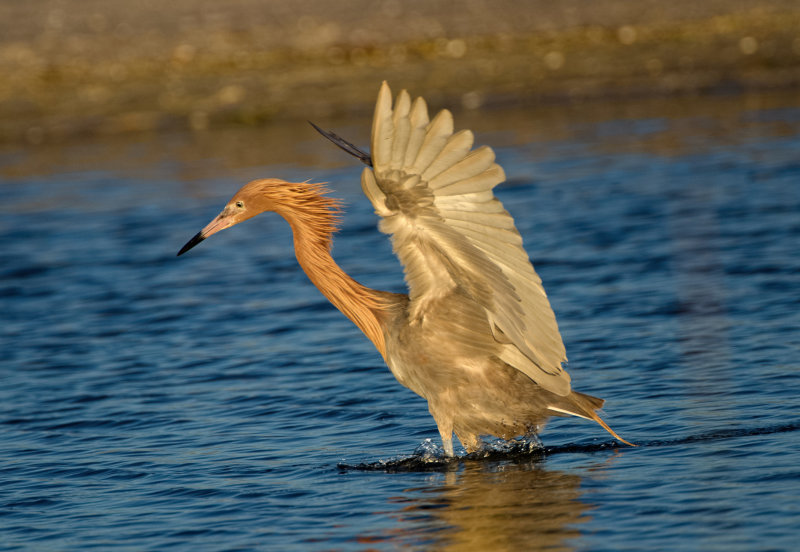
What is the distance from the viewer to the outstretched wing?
558 centimetres

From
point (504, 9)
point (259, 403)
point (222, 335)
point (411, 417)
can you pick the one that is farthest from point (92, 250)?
point (504, 9)

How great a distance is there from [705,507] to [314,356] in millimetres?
4197

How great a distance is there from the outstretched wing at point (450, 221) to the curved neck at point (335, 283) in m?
0.54

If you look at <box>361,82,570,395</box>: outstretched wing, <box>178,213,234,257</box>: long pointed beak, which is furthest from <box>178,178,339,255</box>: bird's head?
<box>361,82,570,395</box>: outstretched wing

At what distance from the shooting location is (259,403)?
325 inches

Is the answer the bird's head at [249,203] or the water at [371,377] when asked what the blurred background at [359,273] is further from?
the bird's head at [249,203]

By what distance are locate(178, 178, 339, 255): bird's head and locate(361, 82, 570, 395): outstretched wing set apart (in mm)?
909

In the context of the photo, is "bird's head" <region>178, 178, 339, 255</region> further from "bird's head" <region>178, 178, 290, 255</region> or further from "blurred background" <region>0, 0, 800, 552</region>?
"blurred background" <region>0, 0, 800, 552</region>

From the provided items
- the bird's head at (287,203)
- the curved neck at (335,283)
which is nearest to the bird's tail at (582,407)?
the curved neck at (335,283)

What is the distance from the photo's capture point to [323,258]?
271 inches

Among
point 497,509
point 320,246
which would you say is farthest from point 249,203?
point 497,509

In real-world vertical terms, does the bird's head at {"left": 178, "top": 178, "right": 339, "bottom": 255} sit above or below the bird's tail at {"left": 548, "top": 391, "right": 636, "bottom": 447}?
above

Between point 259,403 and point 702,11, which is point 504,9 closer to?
point 702,11

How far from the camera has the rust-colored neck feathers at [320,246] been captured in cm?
683
